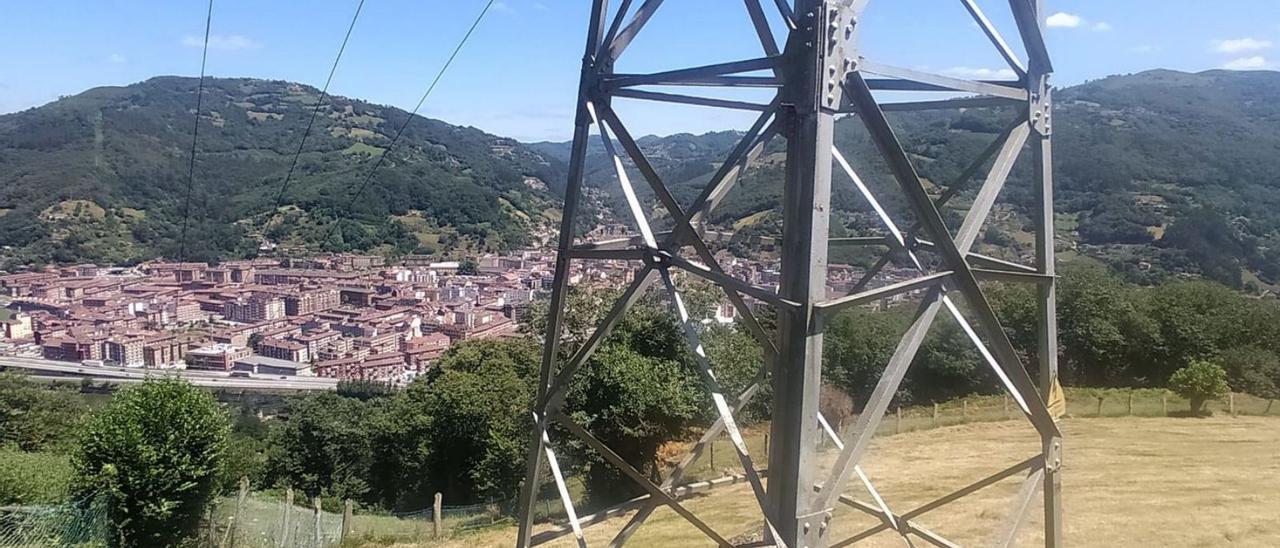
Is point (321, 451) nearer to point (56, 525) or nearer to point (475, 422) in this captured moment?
point (475, 422)

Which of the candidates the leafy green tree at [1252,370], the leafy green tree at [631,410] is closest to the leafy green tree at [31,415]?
the leafy green tree at [631,410]

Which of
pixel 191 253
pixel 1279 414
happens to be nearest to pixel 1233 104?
pixel 1279 414

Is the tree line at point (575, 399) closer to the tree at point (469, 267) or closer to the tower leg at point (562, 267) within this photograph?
the tower leg at point (562, 267)

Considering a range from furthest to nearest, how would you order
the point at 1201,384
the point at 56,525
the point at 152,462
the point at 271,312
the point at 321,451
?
the point at 271,312 < the point at 321,451 < the point at 1201,384 < the point at 152,462 < the point at 56,525

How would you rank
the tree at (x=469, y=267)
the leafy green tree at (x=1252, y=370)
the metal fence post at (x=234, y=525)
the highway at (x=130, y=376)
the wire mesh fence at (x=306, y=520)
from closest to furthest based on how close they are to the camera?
the wire mesh fence at (x=306, y=520) < the metal fence post at (x=234, y=525) < the leafy green tree at (x=1252, y=370) < the highway at (x=130, y=376) < the tree at (x=469, y=267)

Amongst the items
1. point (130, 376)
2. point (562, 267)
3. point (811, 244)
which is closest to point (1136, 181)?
point (562, 267)

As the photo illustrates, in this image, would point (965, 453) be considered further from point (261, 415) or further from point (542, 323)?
point (261, 415)
